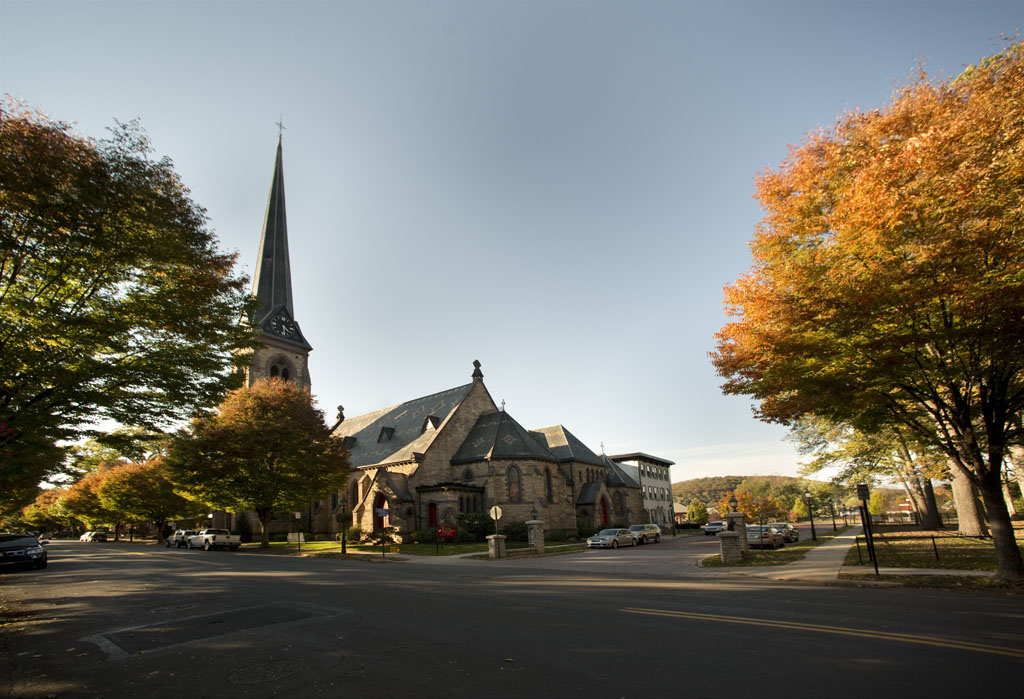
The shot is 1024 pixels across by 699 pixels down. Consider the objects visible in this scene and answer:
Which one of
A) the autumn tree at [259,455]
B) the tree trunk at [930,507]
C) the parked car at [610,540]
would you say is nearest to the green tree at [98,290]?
the autumn tree at [259,455]

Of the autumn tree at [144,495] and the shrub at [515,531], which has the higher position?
the autumn tree at [144,495]

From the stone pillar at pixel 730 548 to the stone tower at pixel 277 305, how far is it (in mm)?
42679

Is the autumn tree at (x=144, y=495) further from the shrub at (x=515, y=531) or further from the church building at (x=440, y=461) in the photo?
the shrub at (x=515, y=531)

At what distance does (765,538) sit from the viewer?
27719mm

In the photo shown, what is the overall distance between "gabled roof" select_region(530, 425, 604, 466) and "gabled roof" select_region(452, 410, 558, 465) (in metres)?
3.46

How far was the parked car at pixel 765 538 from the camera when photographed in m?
27.8

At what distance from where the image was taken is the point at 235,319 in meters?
14.9

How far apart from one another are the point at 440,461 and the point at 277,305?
24430 millimetres

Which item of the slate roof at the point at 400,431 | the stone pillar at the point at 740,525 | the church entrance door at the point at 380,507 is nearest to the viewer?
the stone pillar at the point at 740,525

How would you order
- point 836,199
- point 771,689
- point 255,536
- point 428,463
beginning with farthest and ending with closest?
point 255,536
point 428,463
point 836,199
point 771,689

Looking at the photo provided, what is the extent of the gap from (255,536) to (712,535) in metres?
41.0

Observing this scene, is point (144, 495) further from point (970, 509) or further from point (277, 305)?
point (970, 509)

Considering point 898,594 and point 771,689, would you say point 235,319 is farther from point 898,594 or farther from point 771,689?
point 898,594

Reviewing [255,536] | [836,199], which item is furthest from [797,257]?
[255,536]
